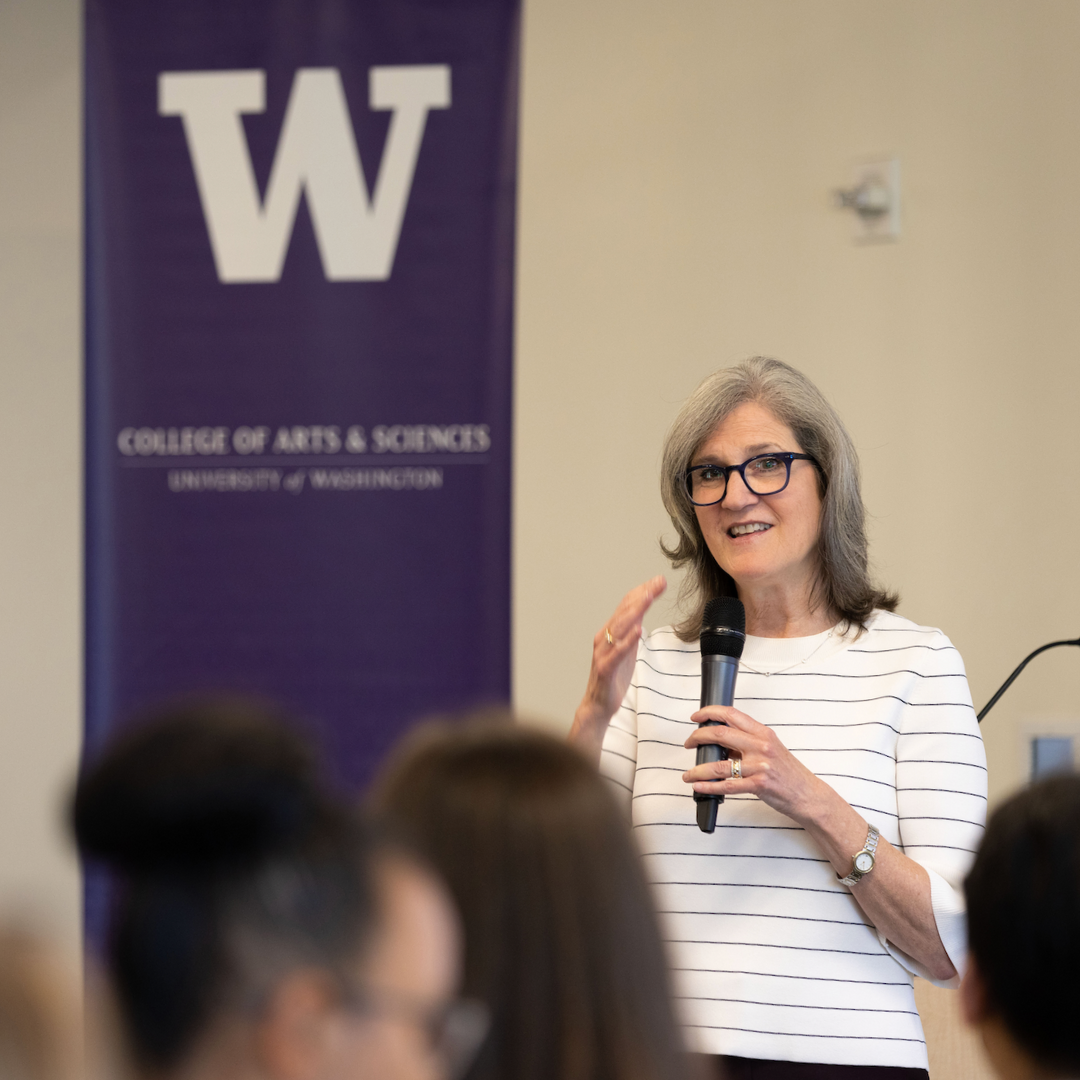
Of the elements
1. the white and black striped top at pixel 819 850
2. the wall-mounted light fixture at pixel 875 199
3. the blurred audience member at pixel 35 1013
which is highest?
the wall-mounted light fixture at pixel 875 199

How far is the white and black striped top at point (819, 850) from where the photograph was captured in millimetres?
1981

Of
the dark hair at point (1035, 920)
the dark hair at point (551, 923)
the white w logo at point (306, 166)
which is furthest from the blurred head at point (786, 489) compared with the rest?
the white w logo at point (306, 166)

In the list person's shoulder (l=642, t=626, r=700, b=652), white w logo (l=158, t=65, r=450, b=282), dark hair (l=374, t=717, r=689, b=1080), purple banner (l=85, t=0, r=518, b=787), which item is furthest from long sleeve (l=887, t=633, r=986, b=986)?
white w logo (l=158, t=65, r=450, b=282)

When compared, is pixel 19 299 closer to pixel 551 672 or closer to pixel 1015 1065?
pixel 551 672

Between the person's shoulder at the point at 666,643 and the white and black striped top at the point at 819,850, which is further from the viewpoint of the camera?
the person's shoulder at the point at 666,643

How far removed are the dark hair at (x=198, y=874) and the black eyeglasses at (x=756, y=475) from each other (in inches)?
60.5

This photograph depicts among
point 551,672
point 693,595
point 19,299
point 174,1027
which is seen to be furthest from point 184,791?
point 19,299

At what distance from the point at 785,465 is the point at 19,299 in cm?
322

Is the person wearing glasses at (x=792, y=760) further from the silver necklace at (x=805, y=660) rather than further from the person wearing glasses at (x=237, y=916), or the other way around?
the person wearing glasses at (x=237, y=916)

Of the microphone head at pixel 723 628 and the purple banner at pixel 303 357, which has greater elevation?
the purple banner at pixel 303 357

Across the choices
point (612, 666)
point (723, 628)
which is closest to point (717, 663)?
point (723, 628)

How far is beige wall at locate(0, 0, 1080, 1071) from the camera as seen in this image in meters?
3.63

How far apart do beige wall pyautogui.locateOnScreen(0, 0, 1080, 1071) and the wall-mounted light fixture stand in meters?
0.04

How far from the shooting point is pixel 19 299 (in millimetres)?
4520
